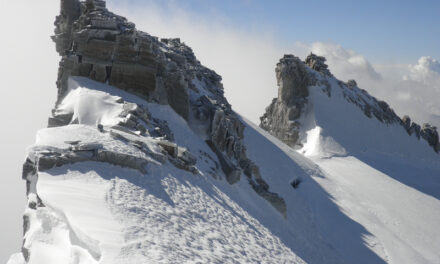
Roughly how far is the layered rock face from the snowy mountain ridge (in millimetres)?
255

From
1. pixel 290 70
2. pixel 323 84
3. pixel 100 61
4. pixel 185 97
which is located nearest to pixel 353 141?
pixel 323 84

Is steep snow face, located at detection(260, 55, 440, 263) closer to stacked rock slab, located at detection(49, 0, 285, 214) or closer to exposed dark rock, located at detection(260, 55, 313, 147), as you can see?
exposed dark rock, located at detection(260, 55, 313, 147)

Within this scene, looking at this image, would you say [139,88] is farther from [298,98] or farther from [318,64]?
[318,64]

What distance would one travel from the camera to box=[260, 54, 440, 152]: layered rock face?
5922 cm

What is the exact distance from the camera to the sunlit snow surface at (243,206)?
10.5m

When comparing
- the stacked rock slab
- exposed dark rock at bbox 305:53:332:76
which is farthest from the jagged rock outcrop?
exposed dark rock at bbox 305:53:332:76

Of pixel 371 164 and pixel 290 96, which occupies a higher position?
pixel 290 96

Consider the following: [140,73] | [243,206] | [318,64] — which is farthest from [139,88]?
[318,64]

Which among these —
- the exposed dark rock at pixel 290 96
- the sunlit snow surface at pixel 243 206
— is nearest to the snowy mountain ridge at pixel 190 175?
the sunlit snow surface at pixel 243 206

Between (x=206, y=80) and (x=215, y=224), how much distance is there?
28440 millimetres

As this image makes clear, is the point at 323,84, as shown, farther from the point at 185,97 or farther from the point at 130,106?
the point at 130,106

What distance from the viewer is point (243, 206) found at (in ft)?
68.9

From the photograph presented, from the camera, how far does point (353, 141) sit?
2247 inches

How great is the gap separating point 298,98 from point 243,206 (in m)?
41.5
